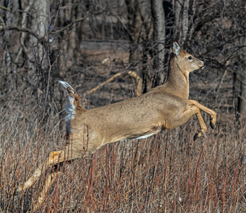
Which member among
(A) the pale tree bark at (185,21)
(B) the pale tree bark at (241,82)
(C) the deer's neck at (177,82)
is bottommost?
(B) the pale tree bark at (241,82)

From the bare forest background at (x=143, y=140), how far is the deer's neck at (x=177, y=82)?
0.35 metres

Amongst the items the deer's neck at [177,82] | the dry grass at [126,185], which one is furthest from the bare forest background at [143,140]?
the deer's neck at [177,82]

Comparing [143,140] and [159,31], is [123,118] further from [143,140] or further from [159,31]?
[159,31]

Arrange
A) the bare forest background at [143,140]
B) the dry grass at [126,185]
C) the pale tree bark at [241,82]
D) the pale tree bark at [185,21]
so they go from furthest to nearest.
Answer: the pale tree bark at [241,82], the pale tree bark at [185,21], the bare forest background at [143,140], the dry grass at [126,185]

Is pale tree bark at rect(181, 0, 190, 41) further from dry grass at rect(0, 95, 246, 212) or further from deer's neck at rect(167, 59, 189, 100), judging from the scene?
dry grass at rect(0, 95, 246, 212)

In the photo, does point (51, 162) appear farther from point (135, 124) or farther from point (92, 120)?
point (135, 124)

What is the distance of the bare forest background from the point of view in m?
3.79

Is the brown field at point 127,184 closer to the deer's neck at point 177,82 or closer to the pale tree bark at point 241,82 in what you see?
the deer's neck at point 177,82

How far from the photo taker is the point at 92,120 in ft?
14.3

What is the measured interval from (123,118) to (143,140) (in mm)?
1171

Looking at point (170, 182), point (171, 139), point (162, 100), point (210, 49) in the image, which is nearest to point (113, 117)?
point (162, 100)

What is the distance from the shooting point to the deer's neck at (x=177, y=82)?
4965mm

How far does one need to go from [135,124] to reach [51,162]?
1044mm

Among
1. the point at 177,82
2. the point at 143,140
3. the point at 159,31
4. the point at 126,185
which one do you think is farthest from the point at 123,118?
the point at 159,31
